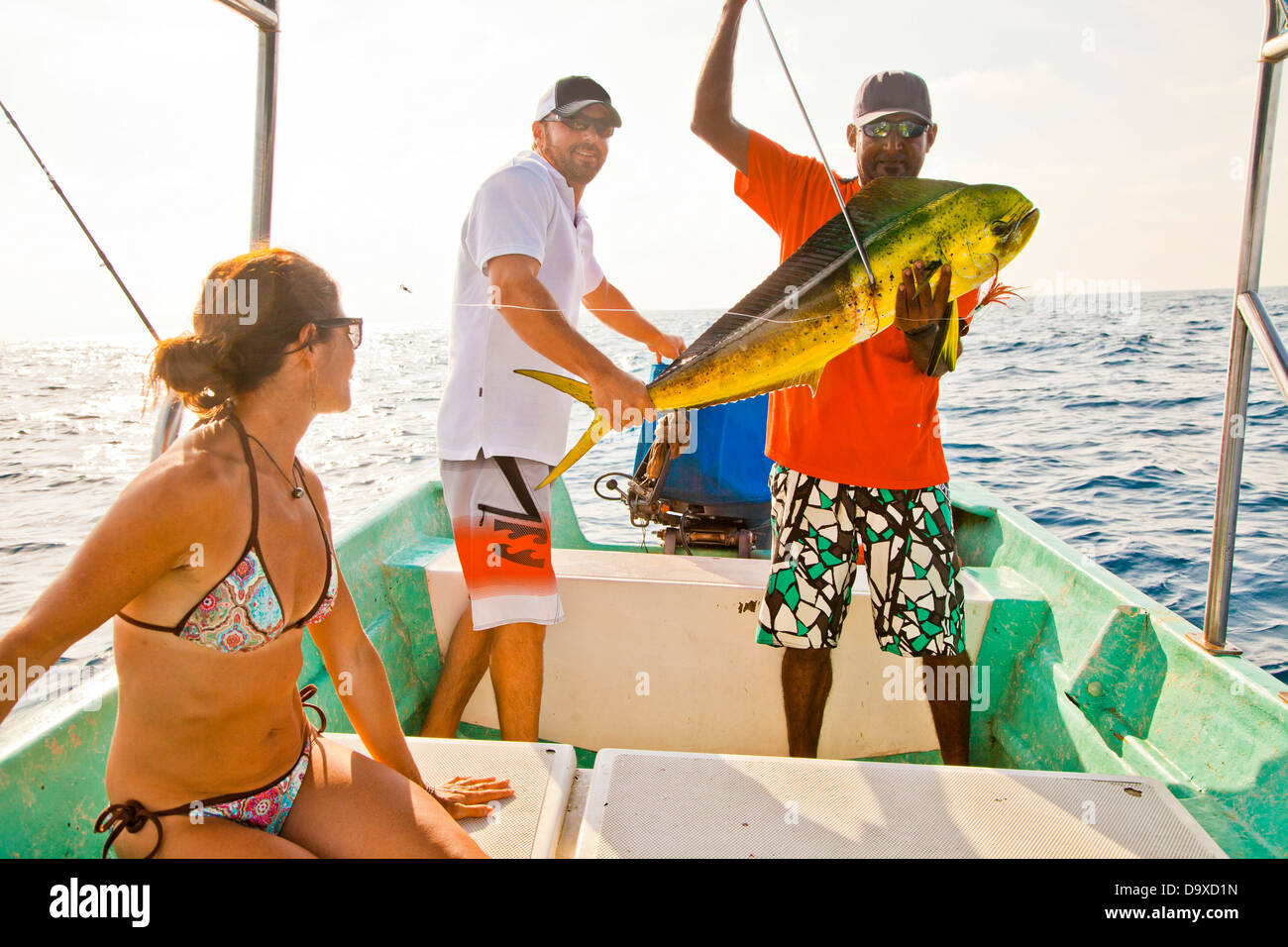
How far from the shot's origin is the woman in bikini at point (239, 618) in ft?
4.92

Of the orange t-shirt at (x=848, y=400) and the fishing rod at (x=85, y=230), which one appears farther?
the orange t-shirt at (x=848, y=400)

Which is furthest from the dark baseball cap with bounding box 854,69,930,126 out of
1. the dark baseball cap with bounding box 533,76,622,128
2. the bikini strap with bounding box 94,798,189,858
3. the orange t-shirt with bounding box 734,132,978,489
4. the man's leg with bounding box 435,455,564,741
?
the bikini strap with bounding box 94,798,189,858

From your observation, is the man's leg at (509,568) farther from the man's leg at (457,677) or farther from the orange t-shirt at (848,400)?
the orange t-shirt at (848,400)

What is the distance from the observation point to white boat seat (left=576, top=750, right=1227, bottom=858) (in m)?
1.74

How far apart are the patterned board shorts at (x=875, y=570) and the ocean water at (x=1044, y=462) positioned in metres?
0.76

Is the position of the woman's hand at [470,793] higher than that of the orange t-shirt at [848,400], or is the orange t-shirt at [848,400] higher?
the orange t-shirt at [848,400]

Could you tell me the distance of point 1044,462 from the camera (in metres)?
11.4

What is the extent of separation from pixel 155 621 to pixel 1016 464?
1137 cm

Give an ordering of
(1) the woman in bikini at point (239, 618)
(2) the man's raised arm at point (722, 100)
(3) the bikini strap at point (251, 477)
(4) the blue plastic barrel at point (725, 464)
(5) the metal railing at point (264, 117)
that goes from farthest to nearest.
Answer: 1. (4) the blue plastic barrel at point (725, 464)
2. (5) the metal railing at point (264, 117)
3. (2) the man's raised arm at point (722, 100)
4. (3) the bikini strap at point (251, 477)
5. (1) the woman in bikini at point (239, 618)
